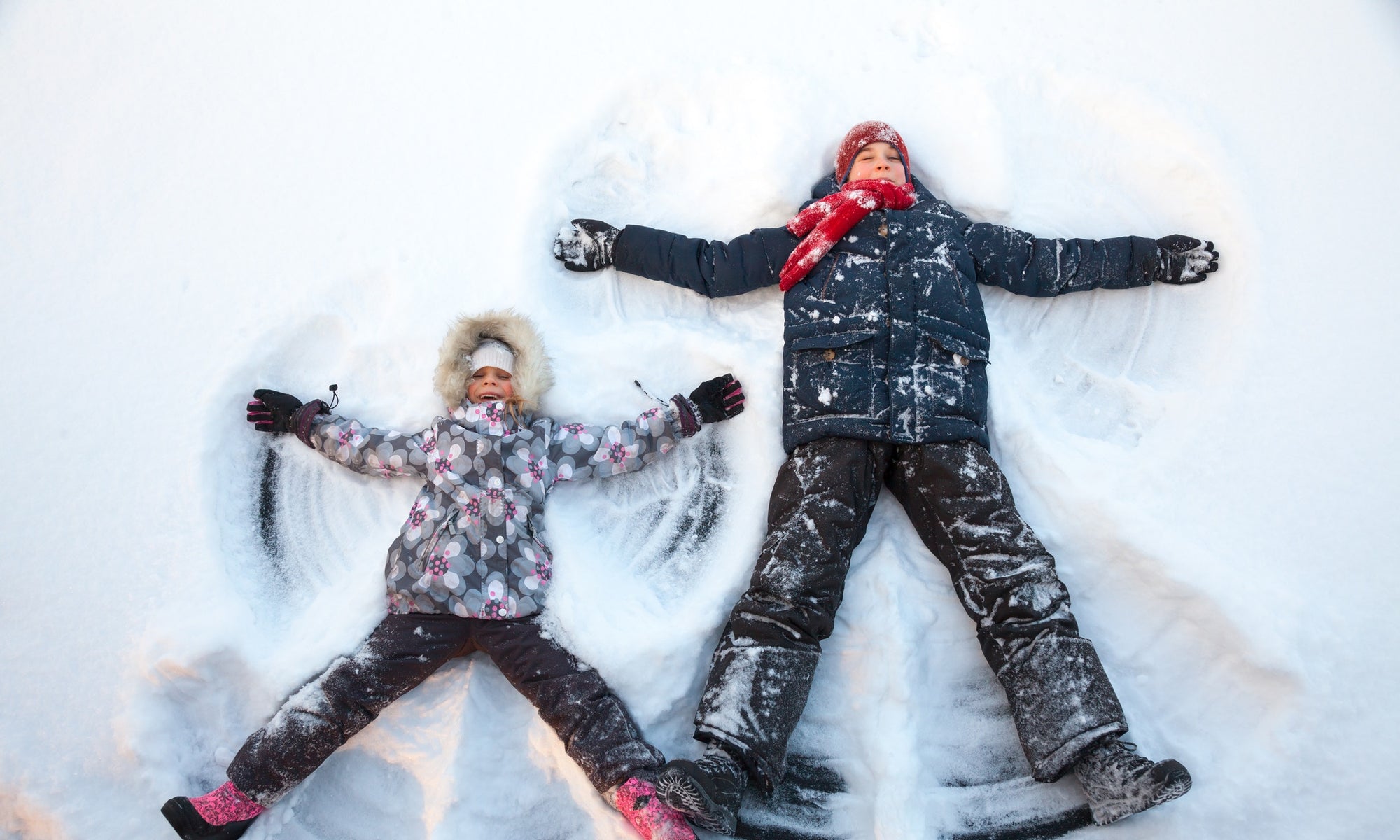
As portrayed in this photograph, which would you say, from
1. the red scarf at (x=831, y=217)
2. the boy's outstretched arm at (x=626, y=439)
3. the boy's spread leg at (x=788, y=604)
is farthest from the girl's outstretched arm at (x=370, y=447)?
the red scarf at (x=831, y=217)

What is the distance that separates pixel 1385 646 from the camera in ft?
6.91

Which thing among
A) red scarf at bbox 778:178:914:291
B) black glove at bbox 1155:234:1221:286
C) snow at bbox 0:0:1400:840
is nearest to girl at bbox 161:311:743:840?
snow at bbox 0:0:1400:840

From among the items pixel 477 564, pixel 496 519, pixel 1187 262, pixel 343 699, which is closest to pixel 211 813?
pixel 343 699

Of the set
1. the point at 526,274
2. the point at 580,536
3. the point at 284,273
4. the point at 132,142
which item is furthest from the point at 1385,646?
the point at 132,142

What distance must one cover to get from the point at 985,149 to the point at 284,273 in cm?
230

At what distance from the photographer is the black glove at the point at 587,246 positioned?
257cm

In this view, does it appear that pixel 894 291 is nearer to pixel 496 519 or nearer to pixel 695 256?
pixel 695 256

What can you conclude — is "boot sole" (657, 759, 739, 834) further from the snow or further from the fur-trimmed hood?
the fur-trimmed hood

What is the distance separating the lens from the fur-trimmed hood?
7.58ft

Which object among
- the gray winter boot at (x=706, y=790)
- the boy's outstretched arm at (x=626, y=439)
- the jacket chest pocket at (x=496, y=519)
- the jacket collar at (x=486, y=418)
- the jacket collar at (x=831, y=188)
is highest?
the jacket collar at (x=831, y=188)

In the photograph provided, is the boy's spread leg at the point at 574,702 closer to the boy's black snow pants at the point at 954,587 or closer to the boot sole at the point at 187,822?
the boy's black snow pants at the point at 954,587

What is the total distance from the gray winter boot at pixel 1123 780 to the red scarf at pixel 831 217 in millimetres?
1505

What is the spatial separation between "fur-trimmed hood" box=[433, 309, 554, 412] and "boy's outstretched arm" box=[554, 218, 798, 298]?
347 mm

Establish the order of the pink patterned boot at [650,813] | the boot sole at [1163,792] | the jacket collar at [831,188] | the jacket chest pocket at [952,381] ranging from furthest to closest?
the jacket collar at [831,188], the jacket chest pocket at [952,381], the pink patterned boot at [650,813], the boot sole at [1163,792]
